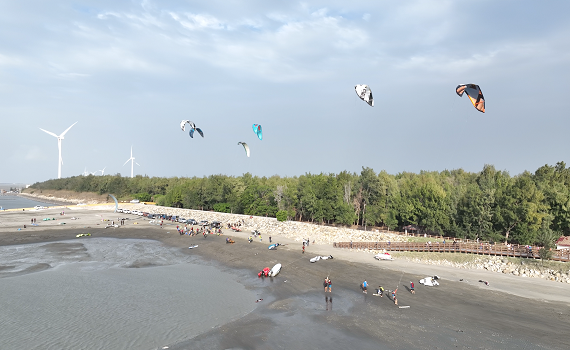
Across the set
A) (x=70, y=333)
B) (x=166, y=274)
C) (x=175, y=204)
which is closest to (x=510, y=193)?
(x=166, y=274)

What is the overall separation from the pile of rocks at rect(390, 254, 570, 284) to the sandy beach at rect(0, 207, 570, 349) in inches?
53.4

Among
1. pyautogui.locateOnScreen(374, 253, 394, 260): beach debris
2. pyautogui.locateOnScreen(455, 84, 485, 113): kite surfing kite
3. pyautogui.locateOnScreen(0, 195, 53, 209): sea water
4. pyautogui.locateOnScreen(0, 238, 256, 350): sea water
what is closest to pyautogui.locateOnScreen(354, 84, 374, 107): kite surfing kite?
pyautogui.locateOnScreen(455, 84, 485, 113): kite surfing kite

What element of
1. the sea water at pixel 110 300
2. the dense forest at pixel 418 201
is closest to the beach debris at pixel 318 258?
the sea water at pixel 110 300

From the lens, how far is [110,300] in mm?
24766

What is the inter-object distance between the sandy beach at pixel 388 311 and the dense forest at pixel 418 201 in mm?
10641

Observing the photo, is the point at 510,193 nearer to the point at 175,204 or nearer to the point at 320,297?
the point at 320,297

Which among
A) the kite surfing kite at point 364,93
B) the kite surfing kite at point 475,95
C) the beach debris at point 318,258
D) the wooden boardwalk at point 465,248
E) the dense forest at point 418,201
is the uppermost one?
the kite surfing kite at point 364,93

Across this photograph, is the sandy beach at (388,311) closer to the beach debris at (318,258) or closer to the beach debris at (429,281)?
the beach debris at (429,281)

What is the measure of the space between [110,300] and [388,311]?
19565 mm

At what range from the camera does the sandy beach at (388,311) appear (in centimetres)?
1792

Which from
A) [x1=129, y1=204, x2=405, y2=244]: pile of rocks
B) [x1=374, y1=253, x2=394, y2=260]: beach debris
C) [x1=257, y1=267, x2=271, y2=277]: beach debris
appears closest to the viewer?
[x1=257, y1=267, x2=271, y2=277]: beach debris

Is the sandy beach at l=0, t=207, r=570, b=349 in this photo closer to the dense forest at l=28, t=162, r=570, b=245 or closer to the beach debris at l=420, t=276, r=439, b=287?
the beach debris at l=420, t=276, r=439, b=287

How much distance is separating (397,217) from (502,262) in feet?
62.9

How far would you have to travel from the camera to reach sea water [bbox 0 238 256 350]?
62.2ft
